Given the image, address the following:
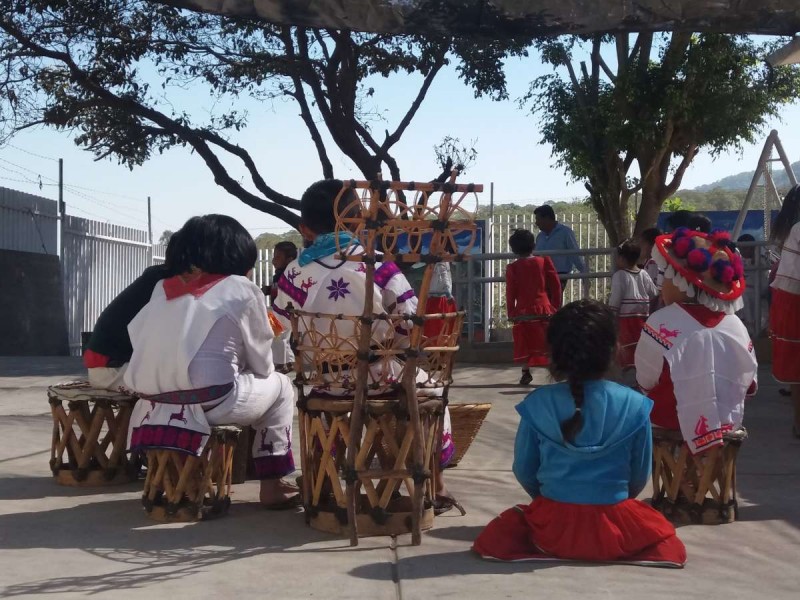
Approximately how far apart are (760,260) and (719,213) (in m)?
8.38

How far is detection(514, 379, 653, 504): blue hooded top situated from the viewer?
4.07 metres

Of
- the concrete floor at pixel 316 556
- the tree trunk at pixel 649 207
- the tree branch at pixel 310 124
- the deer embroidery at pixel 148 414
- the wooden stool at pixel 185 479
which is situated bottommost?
the concrete floor at pixel 316 556

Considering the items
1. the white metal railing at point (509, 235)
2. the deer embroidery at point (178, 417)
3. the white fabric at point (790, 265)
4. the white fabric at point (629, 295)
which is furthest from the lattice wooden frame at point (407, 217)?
the white metal railing at point (509, 235)

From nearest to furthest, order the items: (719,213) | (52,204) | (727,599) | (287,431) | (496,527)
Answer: (727,599) < (496,527) < (287,431) < (52,204) < (719,213)

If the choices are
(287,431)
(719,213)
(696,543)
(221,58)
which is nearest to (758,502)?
(696,543)

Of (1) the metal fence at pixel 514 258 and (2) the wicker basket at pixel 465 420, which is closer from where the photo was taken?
(2) the wicker basket at pixel 465 420

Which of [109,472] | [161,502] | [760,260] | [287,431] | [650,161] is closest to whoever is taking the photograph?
[161,502]

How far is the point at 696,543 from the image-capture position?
4453 millimetres

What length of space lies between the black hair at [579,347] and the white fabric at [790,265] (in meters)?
3.23

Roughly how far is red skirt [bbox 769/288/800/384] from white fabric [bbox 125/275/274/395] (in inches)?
141

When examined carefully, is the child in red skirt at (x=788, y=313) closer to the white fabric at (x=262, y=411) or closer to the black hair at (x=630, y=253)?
the black hair at (x=630, y=253)

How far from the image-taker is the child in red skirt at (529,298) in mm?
10086

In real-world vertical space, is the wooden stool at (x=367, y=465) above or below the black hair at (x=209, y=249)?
below

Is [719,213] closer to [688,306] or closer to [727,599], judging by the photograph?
[688,306]
